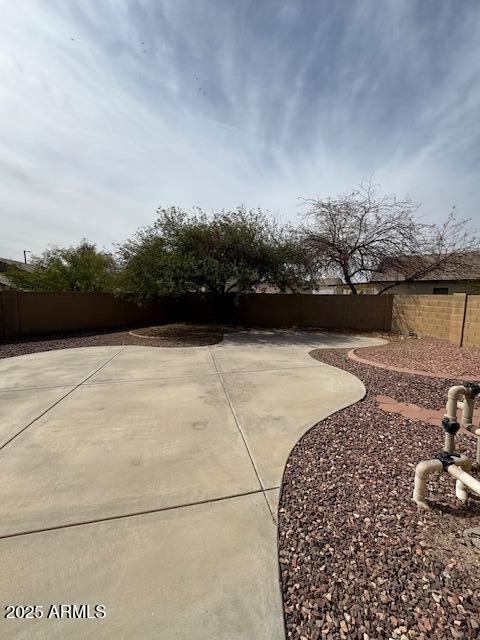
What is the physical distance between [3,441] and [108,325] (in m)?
9.27

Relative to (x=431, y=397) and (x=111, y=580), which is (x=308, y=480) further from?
(x=431, y=397)

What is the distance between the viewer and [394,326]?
10.7 m

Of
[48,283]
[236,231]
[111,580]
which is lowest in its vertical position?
[111,580]

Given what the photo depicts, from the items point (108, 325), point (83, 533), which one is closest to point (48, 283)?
point (108, 325)

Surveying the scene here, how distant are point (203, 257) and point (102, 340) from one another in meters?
4.23

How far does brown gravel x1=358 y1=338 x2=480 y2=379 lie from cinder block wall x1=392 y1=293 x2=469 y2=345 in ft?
1.40

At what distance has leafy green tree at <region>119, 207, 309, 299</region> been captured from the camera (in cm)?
932

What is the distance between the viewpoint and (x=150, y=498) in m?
2.17

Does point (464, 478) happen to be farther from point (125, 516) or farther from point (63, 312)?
point (63, 312)

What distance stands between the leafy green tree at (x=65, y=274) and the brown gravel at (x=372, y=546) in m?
12.1

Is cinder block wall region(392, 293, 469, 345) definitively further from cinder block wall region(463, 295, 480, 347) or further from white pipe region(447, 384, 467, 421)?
white pipe region(447, 384, 467, 421)

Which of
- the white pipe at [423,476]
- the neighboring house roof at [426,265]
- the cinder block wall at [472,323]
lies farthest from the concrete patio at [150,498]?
the neighboring house roof at [426,265]

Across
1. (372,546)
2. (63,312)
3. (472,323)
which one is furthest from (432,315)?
(63,312)

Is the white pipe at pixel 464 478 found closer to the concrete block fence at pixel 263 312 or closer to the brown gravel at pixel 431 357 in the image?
the brown gravel at pixel 431 357
